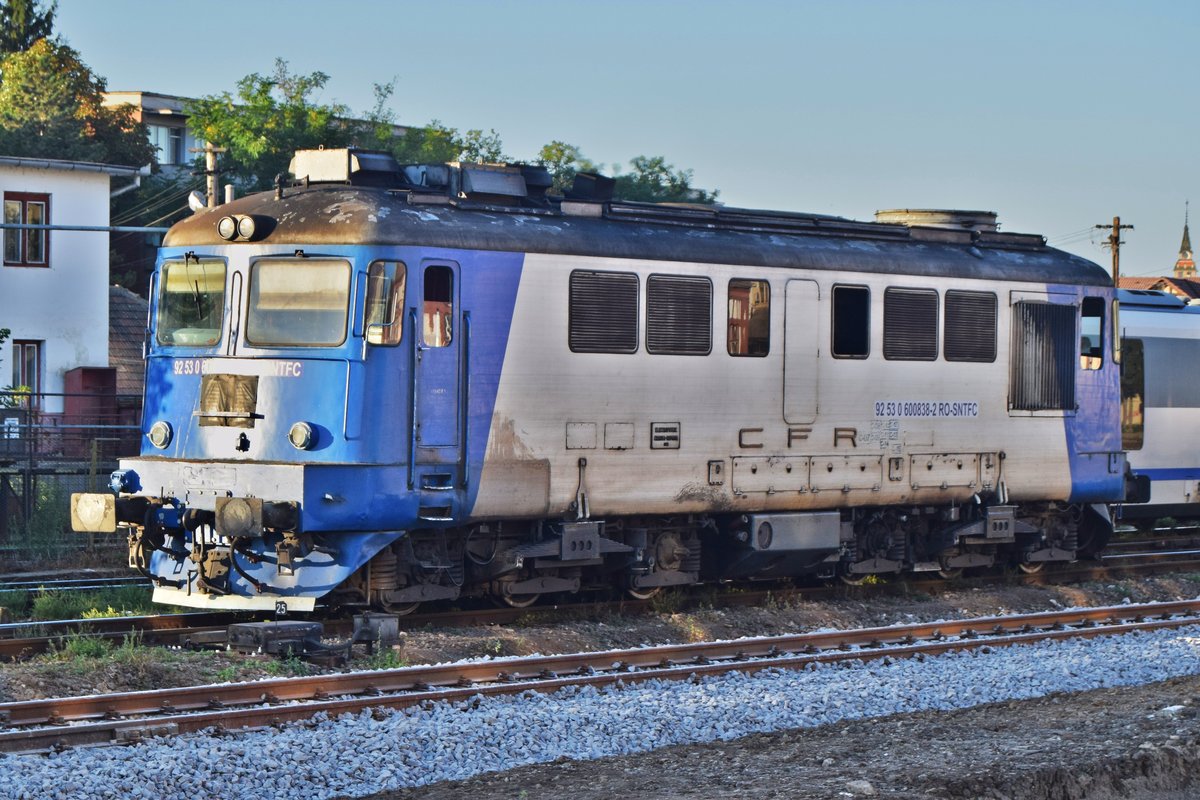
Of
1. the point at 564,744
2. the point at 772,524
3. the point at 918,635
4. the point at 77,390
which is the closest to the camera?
the point at 564,744

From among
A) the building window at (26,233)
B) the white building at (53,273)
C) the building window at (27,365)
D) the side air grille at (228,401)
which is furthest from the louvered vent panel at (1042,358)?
the building window at (26,233)

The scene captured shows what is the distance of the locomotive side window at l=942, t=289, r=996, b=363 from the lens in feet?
57.3

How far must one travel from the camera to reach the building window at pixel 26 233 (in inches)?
1390

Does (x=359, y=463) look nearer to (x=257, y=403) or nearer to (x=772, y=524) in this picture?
(x=257, y=403)

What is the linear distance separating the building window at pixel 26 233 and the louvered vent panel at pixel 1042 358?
24049 mm

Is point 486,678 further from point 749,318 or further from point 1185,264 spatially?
point 1185,264

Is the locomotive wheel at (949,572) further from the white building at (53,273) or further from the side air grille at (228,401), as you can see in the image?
the white building at (53,273)

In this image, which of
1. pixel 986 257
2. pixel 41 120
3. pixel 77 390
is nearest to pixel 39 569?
pixel 986 257

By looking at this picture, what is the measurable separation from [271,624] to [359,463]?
5.01 ft

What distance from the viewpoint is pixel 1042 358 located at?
18.3 metres

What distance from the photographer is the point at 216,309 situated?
14.2 metres

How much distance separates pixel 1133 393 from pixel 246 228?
14707 millimetres

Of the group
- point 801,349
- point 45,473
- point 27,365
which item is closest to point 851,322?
point 801,349

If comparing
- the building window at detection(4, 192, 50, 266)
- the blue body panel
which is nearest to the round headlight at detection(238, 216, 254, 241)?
the blue body panel
